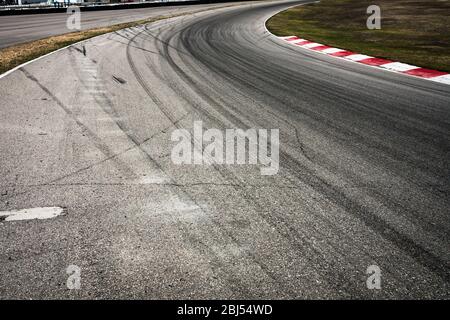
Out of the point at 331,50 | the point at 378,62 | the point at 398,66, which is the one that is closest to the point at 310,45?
the point at 331,50

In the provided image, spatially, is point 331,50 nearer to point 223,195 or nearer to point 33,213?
point 223,195

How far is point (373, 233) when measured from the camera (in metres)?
2.81

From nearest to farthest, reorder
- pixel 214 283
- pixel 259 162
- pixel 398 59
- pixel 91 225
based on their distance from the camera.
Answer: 1. pixel 214 283
2. pixel 91 225
3. pixel 259 162
4. pixel 398 59

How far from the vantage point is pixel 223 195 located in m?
3.32

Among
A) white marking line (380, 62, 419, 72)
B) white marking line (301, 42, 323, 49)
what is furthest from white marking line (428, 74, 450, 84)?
white marking line (301, 42, 323, 49)

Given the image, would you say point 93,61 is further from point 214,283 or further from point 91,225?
point 214,283

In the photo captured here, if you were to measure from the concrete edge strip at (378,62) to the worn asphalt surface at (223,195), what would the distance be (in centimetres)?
158

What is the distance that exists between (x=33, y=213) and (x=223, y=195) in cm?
180

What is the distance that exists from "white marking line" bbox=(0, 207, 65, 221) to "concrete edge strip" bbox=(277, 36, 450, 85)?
865 cm

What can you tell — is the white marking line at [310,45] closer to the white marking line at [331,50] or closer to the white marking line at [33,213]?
the white marking line at [331,50]

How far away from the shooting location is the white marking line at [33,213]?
9.63 feet

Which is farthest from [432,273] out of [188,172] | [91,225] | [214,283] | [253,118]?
[253,118]

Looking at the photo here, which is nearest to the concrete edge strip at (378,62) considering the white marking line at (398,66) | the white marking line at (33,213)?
the white marking line at (398,66)

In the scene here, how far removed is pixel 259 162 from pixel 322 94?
347cm
